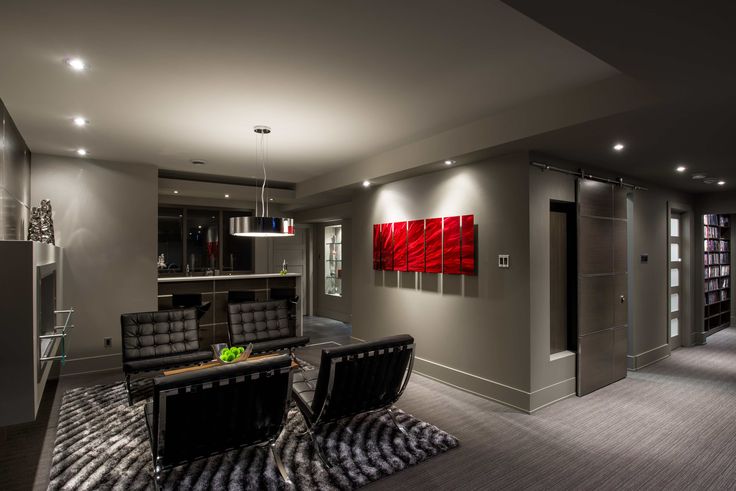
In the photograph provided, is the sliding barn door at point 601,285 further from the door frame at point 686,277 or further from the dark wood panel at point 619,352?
the door frame at point 686,277

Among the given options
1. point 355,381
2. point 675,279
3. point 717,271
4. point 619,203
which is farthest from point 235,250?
point 717,271

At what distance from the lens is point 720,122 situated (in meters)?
2.95

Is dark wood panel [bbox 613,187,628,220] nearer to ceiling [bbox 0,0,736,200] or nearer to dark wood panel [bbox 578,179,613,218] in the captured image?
dark wood panel [bbox 578,179,613,218]

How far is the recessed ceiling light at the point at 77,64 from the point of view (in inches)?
97.4

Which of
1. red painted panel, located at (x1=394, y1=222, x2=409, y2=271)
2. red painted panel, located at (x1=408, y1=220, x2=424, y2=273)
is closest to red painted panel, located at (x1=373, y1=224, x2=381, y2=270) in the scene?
red painted panel, located at (x1=394, y1=222, x2=409, y2=271)

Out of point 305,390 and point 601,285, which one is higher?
point 601,285

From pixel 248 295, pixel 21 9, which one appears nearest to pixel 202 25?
pixel 21 9

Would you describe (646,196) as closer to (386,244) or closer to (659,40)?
(386,244)

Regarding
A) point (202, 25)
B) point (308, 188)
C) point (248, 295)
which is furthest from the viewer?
point (308, 188)

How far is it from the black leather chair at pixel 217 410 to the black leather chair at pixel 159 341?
182 centimetres

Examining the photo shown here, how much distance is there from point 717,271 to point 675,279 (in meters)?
2.26

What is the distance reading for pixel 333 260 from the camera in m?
8.71

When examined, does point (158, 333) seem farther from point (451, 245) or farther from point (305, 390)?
point (451, 245)

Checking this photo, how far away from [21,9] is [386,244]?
13.7 feet
